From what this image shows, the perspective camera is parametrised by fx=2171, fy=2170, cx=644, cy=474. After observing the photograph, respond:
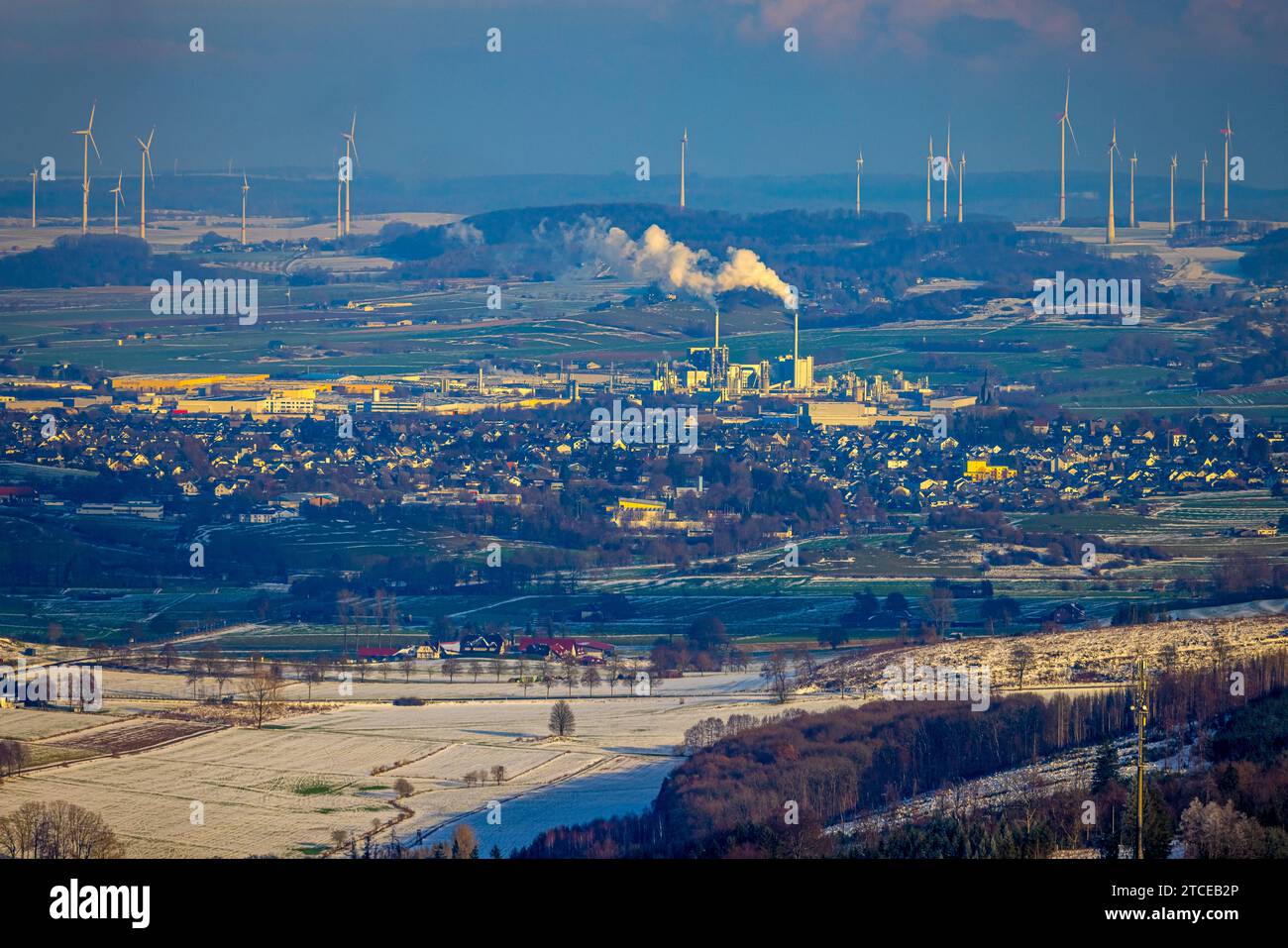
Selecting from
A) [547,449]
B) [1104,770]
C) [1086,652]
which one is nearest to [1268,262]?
[547,449]

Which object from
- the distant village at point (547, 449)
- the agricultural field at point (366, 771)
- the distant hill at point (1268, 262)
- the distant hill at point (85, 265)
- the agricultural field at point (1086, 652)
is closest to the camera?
the agricultural field at point (366, 771)

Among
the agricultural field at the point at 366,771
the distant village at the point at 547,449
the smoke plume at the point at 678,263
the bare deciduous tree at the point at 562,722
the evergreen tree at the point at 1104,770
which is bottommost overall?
the agricultural field at the point at 366,771

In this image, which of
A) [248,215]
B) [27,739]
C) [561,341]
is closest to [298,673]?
[27,739]

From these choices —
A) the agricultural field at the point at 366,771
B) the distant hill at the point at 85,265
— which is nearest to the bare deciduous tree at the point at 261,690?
the agricultural field at the point at 366,771

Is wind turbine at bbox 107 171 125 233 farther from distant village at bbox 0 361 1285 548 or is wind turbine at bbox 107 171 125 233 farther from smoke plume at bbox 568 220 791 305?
distant village at bbox 0 361 1285 548

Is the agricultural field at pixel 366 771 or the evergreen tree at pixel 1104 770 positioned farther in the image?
the agricultural field at pixel 366 771

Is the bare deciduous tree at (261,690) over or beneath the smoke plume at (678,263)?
beneath

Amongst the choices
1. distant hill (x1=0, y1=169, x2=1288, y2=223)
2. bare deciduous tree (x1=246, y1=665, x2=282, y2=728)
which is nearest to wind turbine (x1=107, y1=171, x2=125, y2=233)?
distant hill (x1=0, y1=169, x2=1288, y2=223)

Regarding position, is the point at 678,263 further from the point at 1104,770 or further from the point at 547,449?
the point at 1104,770

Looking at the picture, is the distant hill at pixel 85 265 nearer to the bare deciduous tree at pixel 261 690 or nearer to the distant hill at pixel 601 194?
the distant hill at pixel 601 194

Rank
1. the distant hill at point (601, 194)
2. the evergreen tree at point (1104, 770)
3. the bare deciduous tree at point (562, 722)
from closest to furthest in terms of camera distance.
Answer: the evergreen tree at point (1104, 770) → the bare deciduous tree at point (562, 722) → the distant hill at point (601, 194)
